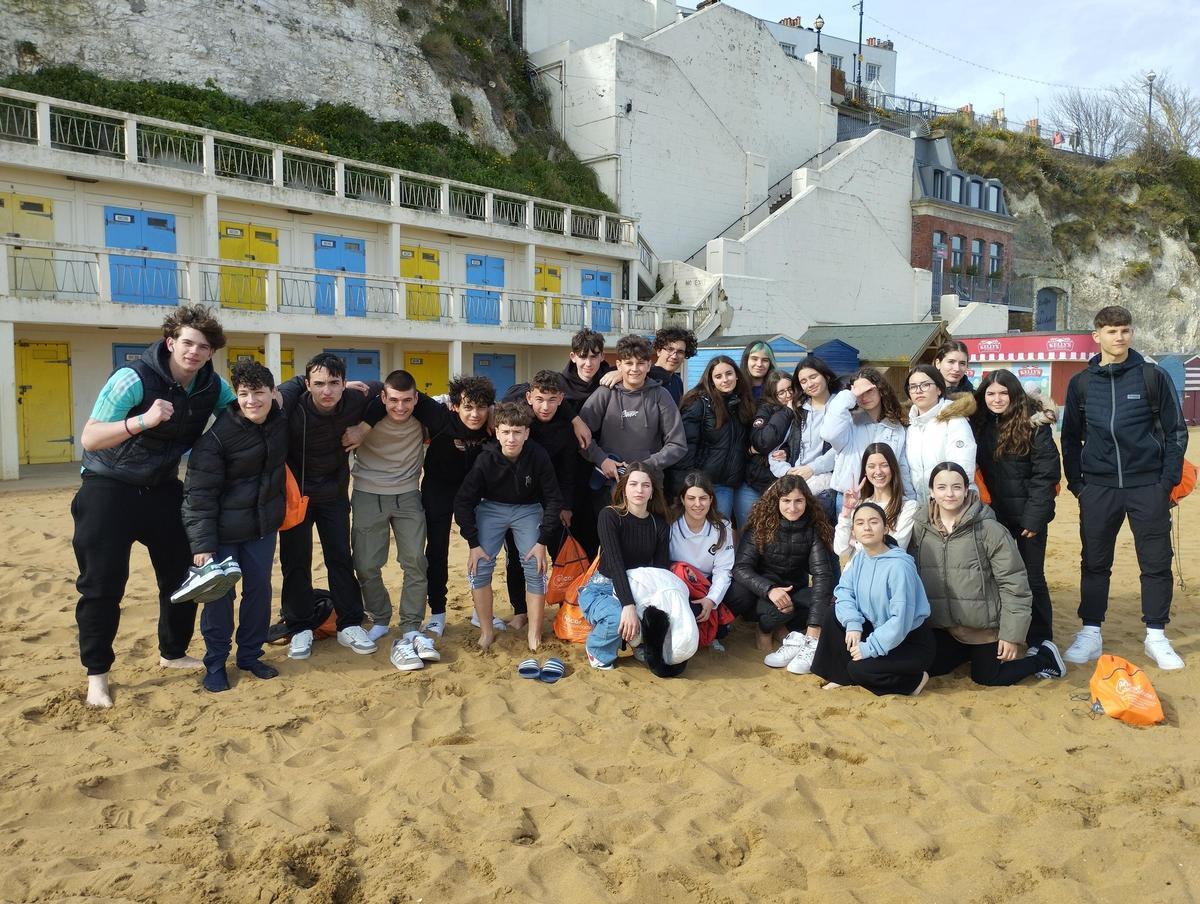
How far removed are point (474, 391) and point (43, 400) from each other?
1429 cm

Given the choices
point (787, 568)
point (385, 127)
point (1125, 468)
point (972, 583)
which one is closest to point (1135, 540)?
point (1125, 468)

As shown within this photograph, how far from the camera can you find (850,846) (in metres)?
3.23

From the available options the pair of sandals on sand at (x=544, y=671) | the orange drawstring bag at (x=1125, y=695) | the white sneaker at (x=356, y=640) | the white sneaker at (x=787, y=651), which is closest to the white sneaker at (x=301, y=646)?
the white sneaker at (x=356, y=640)

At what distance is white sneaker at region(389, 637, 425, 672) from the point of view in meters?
4.99

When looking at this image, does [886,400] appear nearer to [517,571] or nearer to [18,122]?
[517,571]

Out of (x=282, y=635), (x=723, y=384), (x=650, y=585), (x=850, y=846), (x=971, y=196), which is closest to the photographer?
(x=850, y=846)

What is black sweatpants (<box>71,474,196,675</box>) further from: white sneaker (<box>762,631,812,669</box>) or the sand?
white sneaker (<box>762,631,812,669</box>)

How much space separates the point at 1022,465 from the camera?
5184mm

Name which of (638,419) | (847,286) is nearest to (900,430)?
(638,419)

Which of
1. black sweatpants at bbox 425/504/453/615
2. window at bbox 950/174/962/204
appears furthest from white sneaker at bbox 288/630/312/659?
window at bbox 950/174/962/204

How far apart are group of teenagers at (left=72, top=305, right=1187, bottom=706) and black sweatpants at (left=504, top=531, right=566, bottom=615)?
20 millimetres

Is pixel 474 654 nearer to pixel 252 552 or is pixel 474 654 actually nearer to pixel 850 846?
pixel 252 552

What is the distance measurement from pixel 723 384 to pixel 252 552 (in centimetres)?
313

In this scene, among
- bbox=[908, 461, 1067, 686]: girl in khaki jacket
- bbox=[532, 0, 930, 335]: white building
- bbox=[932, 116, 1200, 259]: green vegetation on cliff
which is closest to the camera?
bbox=[908, 461, 1067, 686]: girl in khaki jacket
